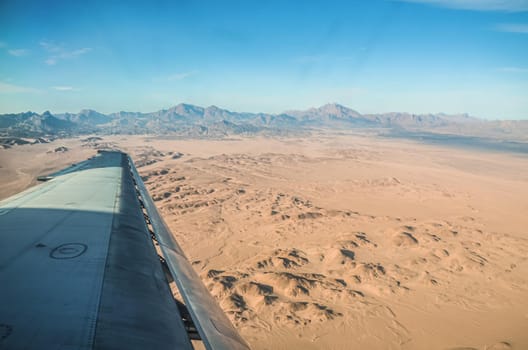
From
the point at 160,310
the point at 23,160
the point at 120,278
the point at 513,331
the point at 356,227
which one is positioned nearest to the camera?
the point at 160,310

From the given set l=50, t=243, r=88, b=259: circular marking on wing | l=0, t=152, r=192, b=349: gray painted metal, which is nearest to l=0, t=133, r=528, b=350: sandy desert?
l=0, t=152, r=192, b=349: gray painted metal

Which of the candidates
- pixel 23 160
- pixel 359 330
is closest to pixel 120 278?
pixel 359 330

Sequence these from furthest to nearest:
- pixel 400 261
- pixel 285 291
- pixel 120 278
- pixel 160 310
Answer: pixel 400 261
pixel 285 291
pixel 120 278
pixel 160 310

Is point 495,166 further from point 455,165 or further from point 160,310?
point 160,310

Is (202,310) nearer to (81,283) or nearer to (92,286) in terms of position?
(92,286)

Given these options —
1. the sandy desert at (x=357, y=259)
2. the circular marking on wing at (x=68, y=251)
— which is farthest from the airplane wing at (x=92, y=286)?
the sandy desert at (x=357, y=259)

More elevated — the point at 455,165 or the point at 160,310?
the point at 160,310

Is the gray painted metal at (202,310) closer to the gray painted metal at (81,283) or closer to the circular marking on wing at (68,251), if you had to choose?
the gray painted metal at (81,283)

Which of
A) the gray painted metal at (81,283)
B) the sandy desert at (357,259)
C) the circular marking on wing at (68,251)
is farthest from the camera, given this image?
the sandy desert at (357,259)
